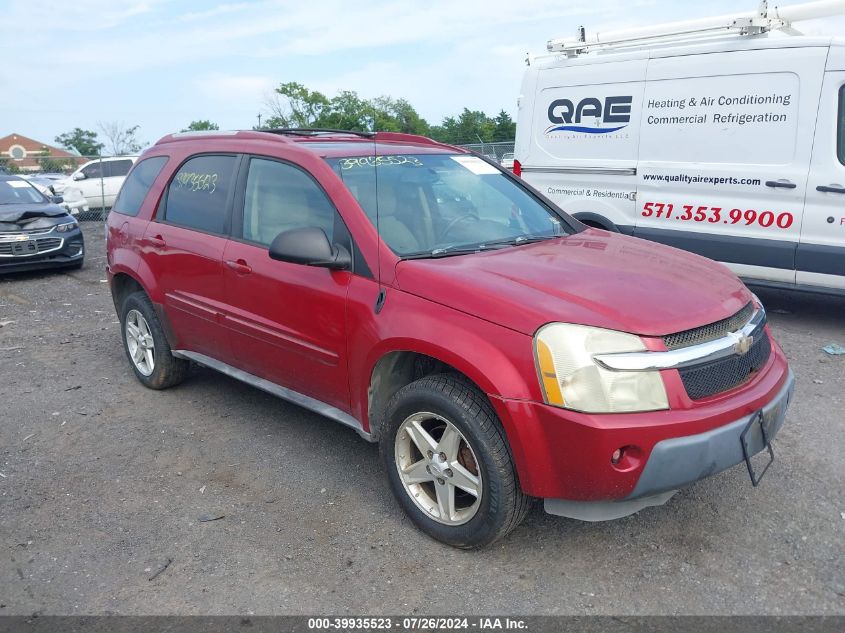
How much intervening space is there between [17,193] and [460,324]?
33.6ft

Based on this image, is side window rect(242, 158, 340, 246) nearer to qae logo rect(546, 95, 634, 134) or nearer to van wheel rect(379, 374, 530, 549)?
van wheel rect(379, 374, 530, 549)

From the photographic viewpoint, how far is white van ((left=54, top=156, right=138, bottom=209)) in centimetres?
1894

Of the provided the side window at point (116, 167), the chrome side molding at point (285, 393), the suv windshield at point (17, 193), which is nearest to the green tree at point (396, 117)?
the side window at point (116, 167)

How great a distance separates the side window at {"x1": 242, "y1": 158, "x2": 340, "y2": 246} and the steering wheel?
55cm

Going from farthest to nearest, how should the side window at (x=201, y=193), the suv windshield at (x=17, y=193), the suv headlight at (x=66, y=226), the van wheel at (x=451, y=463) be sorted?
1. the suv windshield at (x=17, y=193)
2. the suv headlight at (x=66, y=226)
3. the side window at (x=201, y=193)
4. the van wheel at (x=451, y=463)

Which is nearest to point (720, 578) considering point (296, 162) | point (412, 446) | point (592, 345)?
point (592, 345)

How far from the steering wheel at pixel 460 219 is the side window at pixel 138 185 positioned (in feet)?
7.73

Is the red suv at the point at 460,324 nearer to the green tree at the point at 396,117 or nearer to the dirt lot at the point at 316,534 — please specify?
the dirt lot at the point at 316,534

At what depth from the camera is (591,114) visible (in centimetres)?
768

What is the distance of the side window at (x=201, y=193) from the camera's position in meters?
4.61

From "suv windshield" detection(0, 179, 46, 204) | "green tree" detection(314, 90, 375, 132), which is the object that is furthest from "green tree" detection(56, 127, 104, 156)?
"suv windshield" detection(0, 179, 46, 204)

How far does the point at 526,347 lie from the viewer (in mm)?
2971

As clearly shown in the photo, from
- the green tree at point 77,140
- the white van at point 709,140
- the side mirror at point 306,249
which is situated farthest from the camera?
the green tree at point 77,140

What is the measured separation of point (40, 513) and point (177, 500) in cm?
66
